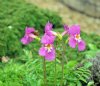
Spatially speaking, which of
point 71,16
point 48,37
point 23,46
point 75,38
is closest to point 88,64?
point 75,38

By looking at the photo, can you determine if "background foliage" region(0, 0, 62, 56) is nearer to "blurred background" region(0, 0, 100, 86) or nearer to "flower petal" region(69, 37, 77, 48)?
"blurred background" region(0, 0, 100, 86)

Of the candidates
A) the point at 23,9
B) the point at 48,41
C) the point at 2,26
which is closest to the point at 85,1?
the point at 23,9

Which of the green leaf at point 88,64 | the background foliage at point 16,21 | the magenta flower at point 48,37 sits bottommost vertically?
the background foliage at point 16,21

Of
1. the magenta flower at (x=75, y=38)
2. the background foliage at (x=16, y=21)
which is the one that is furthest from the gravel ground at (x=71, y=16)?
the magenta flower at (x=75, y=38)

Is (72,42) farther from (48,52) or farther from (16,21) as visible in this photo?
(16,21)

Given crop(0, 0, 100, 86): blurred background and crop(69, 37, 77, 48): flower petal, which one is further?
crop(0, 0, 100, 86): blurred background

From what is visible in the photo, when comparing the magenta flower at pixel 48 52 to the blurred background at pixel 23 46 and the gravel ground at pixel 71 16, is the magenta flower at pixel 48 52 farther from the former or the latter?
the gravel ground at pixel 71 16

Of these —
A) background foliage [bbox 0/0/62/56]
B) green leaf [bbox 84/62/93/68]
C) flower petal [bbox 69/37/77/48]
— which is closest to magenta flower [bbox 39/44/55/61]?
flower petal [bbox 69/37/77/48]

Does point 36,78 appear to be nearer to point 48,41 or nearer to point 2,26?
point 48,41
